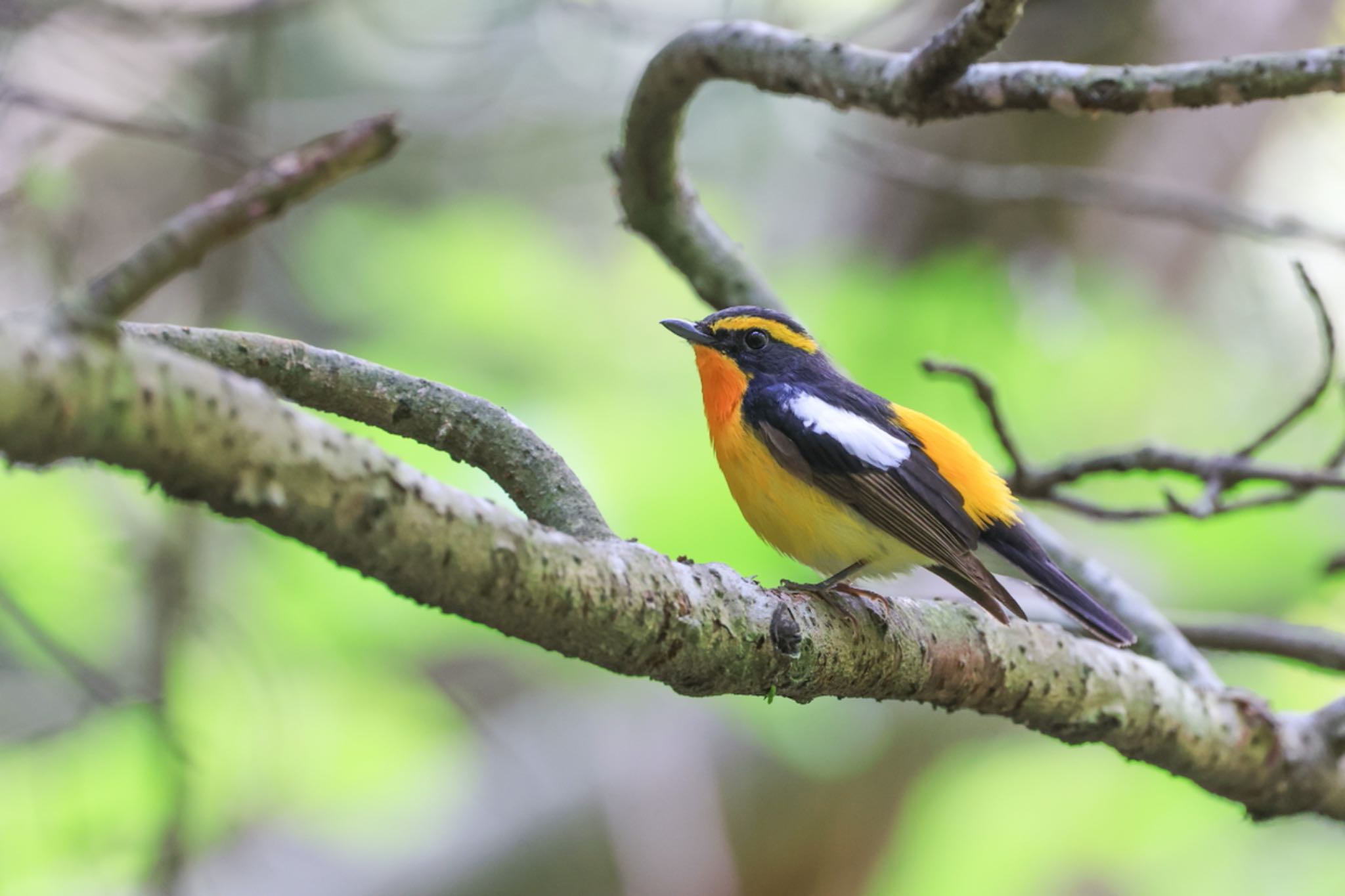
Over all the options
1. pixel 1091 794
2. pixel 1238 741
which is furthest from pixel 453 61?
pixel 1238 741

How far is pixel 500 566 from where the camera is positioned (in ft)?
5.57

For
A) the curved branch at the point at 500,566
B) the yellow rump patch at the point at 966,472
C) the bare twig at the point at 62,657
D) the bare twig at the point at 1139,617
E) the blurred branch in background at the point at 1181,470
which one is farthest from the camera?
the bare twig at the point at 1139,617

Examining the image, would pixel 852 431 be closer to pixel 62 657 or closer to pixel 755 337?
pixel 755 337

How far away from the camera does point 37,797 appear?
4547 mm

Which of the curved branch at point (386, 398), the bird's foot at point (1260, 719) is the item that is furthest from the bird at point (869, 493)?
the curved branch at point (386, 398)

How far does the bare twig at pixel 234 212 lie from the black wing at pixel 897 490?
70.9 inches

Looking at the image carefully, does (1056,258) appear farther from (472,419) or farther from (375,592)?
(472,419)

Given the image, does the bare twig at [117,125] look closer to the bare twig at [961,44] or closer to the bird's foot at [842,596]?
the bare twig at [961,44]

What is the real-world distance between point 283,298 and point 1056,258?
5.36m

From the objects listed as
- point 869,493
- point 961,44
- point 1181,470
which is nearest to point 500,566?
point 961,44

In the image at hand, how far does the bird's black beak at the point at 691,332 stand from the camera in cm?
412

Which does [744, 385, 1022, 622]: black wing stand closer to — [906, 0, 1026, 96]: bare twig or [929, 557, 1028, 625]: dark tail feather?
[929, 557, 1028, 625]: dark tail feather

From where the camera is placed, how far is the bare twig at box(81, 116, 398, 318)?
4.50 feet

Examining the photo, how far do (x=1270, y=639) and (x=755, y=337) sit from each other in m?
2.12
